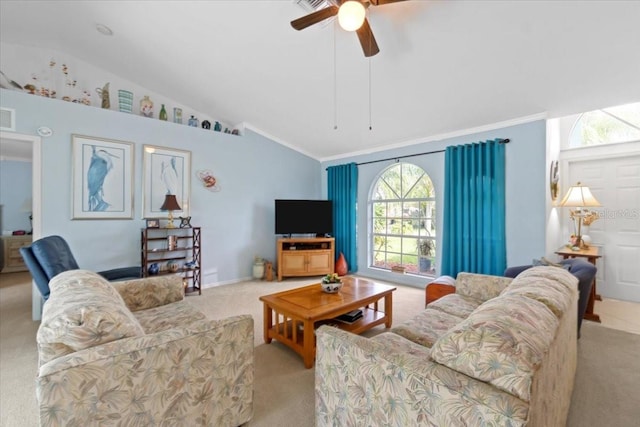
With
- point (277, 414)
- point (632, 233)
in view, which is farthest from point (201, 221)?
point (632, 233)

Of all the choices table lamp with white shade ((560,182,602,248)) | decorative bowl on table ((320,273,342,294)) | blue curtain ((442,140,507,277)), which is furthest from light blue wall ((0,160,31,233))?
table lamp with white shade ((560,182,602,248))

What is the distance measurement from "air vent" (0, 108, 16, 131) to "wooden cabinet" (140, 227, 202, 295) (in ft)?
5.67

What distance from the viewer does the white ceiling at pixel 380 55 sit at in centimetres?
231

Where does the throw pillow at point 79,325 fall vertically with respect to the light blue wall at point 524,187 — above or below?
below

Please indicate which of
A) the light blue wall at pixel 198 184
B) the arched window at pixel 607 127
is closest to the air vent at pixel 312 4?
the light blue wall at pixel 198 184

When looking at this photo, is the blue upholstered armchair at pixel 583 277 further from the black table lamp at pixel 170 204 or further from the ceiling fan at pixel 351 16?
the black table lamp at pixel 170 204

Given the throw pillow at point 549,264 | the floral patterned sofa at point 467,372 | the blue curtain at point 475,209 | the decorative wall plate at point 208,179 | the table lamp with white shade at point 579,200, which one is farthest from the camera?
the decorative wall plate at point 208,179

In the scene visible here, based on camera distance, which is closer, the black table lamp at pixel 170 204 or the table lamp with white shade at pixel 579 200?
the table lamp with white shade at pixel 579 200

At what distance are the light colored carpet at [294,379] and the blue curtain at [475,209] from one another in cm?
108

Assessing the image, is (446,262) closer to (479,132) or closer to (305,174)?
(479,132)

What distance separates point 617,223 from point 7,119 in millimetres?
7619

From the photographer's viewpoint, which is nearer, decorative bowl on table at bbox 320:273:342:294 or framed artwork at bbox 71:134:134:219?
decorative bowl on table at bbox 320:273:342:294

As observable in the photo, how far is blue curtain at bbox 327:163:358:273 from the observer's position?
527 cm

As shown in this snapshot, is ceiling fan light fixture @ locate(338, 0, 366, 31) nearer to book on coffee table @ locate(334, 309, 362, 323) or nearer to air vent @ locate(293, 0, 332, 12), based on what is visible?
air vent @ locate(293, 0, 332, 12)
